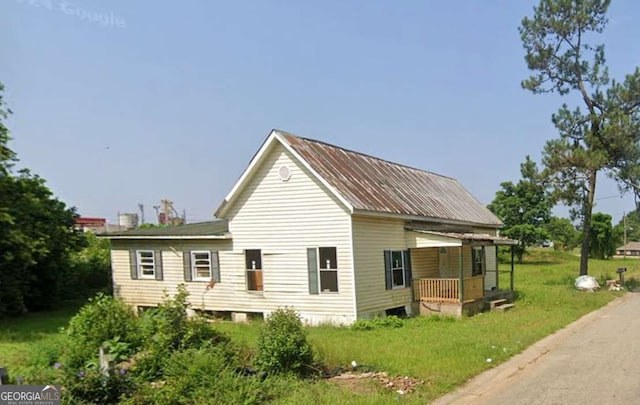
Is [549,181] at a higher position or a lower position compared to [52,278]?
higher

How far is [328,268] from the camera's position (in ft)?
53.9

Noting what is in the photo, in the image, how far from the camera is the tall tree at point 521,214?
1993 inches

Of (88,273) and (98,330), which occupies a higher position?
(98,330)

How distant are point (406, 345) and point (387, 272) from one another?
18.5ft

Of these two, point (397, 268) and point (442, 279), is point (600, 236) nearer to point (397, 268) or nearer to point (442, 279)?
point (442, 279)

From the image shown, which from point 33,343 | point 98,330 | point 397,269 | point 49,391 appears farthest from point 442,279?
point 49,391

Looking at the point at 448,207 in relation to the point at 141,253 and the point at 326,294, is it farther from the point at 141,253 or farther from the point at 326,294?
the point at 141,253

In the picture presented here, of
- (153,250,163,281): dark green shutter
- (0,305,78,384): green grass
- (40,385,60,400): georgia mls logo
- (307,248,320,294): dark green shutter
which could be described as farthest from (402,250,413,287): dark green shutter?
(40,385,60,400): georgia mls logo

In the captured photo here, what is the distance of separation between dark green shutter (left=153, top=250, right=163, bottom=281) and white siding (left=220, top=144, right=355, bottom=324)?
3513 mm

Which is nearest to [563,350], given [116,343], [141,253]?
[116,343]

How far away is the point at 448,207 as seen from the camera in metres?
22.5

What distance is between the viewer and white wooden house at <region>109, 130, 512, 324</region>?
16156 millimetres

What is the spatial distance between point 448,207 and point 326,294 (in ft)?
28.3

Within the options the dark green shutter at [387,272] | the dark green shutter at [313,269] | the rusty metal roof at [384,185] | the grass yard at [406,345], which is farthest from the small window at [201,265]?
the dark green shutter at [387,272]
